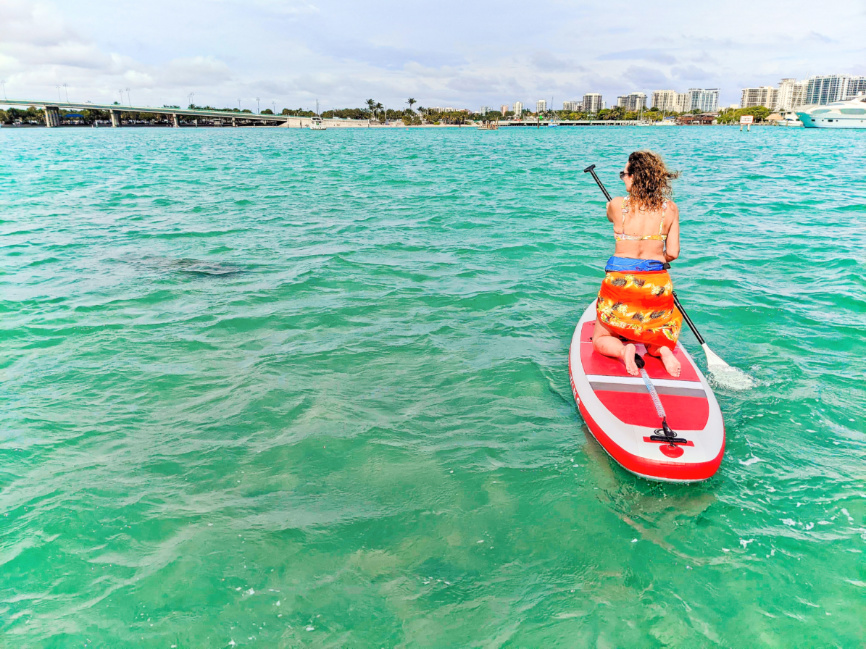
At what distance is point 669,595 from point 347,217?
48.2 ft

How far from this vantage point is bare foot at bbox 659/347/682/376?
531cm

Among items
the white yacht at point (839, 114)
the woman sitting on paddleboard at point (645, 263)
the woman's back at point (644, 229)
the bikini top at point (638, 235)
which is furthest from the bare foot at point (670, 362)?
the white yacht at point (839, 114)

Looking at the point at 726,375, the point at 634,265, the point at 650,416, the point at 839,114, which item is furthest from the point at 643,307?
the point at 839,114

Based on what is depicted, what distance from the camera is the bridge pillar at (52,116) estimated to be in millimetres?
145375

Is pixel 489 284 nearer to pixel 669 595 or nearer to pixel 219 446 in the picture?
pixel 219 446

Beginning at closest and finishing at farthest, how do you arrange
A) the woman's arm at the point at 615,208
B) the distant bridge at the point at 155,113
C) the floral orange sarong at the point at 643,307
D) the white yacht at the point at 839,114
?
the floral orange sarong at the point at 643,307
the woman's arm at the point at 615,208
the white yacht at the point at 839,114
the distant bridge at the point at 155,113

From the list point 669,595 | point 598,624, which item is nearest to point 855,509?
point 669,595

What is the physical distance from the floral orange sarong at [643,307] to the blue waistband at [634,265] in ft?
0.14

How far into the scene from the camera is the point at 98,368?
6.66m

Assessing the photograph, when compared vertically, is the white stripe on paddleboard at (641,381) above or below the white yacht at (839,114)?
below

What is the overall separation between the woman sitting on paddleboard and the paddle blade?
3.62ft

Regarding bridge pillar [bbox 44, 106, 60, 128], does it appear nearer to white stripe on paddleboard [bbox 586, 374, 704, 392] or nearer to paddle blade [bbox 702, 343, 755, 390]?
white stripe on paddleboard [bbox 586, 374, 704, 392]

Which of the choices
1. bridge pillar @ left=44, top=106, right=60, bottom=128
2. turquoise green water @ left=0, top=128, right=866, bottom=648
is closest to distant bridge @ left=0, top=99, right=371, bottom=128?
bridge pillar @ left=44, top=106, right=60, bottom=128

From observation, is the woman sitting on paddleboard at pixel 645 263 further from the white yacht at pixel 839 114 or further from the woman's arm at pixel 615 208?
the white yacht at pixel 839 114
